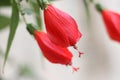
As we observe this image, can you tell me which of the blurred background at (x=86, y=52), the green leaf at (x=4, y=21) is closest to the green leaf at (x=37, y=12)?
the green leaf at (x=4, y=21)

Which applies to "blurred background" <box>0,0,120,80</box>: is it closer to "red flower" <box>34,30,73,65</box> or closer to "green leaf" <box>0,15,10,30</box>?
"green leaf" <box>0,15,10,30</box>

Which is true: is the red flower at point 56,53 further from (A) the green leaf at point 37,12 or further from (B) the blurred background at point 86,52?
(B) the blurred background at point 86,52

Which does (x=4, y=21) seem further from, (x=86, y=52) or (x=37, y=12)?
(x=86, y=52)

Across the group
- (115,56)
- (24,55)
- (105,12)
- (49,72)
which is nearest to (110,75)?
(115,56)

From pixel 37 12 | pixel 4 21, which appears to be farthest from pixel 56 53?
pixel 4 21

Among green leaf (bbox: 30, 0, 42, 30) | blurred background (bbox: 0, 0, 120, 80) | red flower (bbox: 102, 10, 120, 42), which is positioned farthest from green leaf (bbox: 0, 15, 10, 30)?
blurred background (bbox: 0, 0, 120, 80)

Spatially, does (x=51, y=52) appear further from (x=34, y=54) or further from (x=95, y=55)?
(x=95, y=55)
